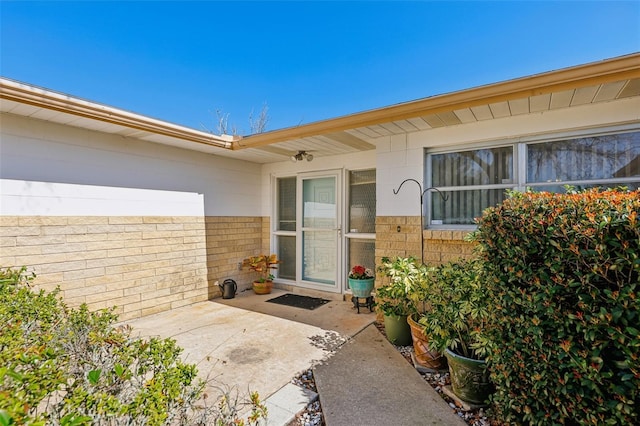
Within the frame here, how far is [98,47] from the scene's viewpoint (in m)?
5.80

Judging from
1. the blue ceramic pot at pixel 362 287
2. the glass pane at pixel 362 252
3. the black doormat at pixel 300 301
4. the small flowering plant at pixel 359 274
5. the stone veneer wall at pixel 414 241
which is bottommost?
the black doormat at pixel 300 301

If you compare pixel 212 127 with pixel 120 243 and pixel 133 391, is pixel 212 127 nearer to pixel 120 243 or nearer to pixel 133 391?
pixel 120 243

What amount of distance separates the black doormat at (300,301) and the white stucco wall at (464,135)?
6.67 ft

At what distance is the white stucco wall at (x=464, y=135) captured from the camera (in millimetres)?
3082

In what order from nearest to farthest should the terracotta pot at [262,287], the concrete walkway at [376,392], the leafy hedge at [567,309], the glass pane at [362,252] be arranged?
the leafy hedge at [567,309] → the concrete walkway at [376,392] → the glass pane at [362,252] → the terracotta pot at [262,287]

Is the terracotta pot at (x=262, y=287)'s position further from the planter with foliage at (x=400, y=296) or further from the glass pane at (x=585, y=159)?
the glass pane at (x=585, y=159)

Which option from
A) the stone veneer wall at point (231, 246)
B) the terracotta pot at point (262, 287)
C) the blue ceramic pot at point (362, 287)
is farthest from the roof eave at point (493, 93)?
the terracotta pot at point (262, 287)

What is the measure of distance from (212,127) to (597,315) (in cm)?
1295

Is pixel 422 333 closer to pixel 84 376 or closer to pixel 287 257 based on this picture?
pixel 84 376

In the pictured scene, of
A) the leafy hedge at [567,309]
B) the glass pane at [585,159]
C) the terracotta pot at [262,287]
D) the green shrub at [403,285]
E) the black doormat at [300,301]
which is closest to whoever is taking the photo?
the leafy hedge at [567,309]

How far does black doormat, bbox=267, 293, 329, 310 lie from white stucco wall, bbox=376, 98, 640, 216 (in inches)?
80.0

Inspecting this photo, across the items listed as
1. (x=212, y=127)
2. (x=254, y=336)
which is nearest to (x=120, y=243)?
(x=254, y=336)

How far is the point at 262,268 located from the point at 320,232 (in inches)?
54.9

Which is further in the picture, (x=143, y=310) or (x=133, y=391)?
(x=143, y=310)
